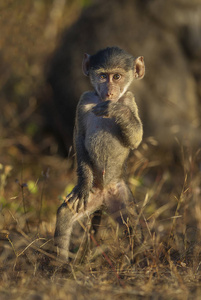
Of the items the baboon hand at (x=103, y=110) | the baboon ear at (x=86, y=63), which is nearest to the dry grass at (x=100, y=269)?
the baboon hand at (x=103, y=110)

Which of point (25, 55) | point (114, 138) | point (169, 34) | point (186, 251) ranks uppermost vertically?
point (169, 34)

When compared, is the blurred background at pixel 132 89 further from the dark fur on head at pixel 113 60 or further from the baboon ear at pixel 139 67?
the dark fur on head at pixel 113 60

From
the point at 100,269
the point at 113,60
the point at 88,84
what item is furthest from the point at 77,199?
the point at 88,84

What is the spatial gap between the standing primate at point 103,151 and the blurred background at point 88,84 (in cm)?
220

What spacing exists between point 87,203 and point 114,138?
22.1 inches

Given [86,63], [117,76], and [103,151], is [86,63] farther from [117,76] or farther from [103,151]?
[103,151]

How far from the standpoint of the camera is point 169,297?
8.45ft

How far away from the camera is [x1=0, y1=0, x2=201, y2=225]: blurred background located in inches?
255

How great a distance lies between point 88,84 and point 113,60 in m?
3.17

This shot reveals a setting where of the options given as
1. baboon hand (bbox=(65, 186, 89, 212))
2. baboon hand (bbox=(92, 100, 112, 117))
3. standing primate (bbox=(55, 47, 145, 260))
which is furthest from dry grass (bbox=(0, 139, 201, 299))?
baboon hand (bbox=(92, 100, 112, 117))

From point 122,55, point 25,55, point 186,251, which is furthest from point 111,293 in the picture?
point 25,55

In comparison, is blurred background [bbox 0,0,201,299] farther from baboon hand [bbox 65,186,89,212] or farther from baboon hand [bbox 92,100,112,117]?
baboon hand [bbox 92,100,112,117]

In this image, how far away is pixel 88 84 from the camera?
270 inches

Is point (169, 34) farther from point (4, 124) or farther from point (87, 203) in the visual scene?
point (87, 203)
